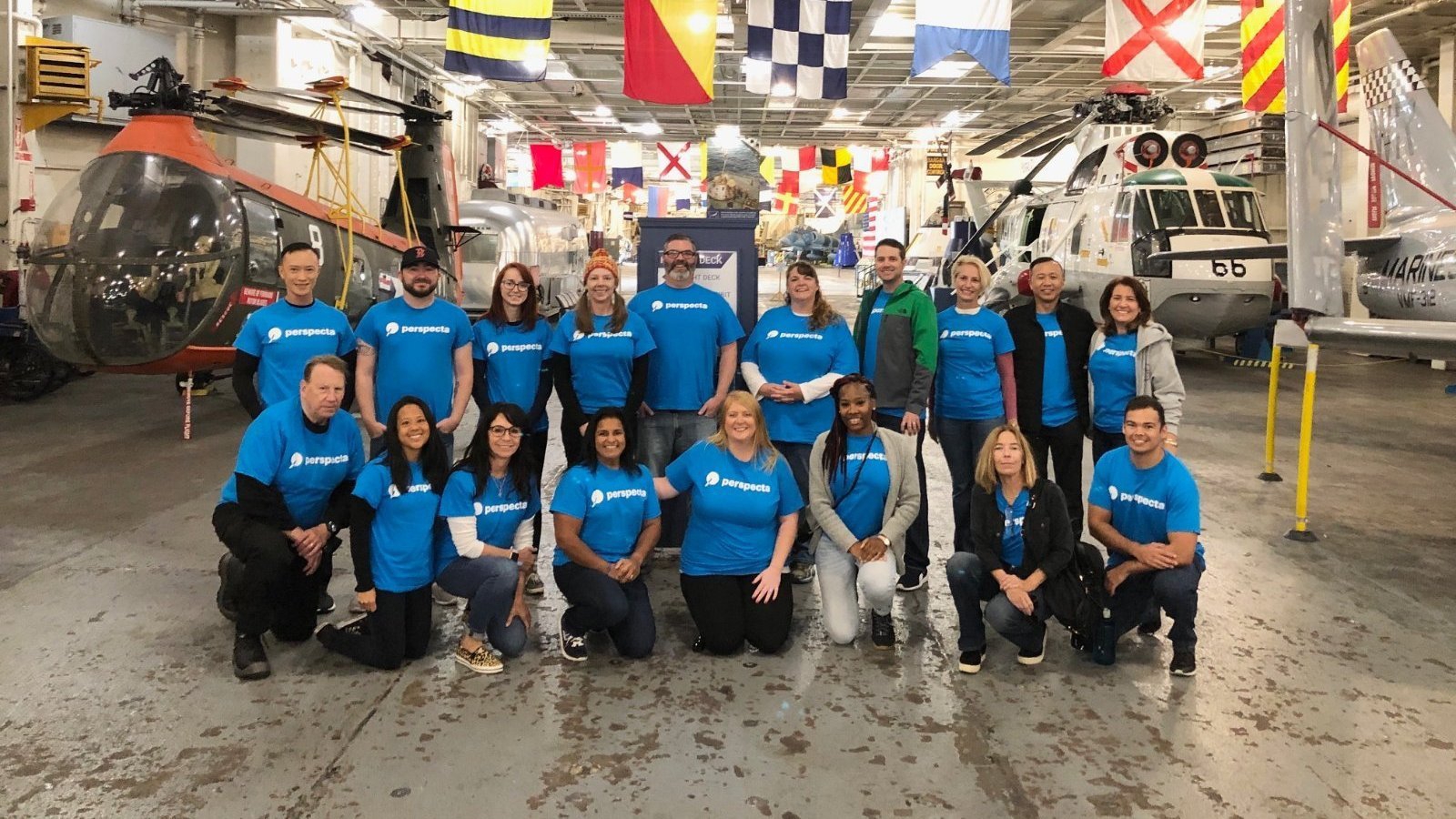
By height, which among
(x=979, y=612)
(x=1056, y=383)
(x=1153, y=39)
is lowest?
(x=979, y=612)

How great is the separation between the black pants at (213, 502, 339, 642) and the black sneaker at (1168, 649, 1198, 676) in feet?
11.0

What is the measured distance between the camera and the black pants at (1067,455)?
4898mm

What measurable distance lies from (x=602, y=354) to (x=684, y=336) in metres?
0.43

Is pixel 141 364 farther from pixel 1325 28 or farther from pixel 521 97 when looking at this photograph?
pixel 521 97

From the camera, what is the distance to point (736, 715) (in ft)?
11.7

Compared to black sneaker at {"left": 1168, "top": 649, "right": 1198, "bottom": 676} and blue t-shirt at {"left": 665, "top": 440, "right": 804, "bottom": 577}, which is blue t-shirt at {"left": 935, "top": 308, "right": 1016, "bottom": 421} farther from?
black sneaker at {"left": 1168, "top": 649, "right": 1198, "bottom": 676}

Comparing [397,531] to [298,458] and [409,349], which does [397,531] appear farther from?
[409,349]

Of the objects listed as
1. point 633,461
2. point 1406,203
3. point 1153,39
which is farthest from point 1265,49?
point 633,461

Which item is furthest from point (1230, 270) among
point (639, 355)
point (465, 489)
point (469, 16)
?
point (465, 489)

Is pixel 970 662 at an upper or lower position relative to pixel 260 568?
lower

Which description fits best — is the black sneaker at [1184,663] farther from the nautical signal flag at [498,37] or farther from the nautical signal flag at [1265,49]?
the nautical signal flag at [1265,49]

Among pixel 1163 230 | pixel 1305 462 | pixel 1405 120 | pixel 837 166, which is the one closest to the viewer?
pixel 1305 462

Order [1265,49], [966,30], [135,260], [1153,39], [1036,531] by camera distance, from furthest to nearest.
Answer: [1265,49], [1153,39], [966,30], [135,260], [1036,531]

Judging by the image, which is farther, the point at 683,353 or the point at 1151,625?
the point at 683,353
